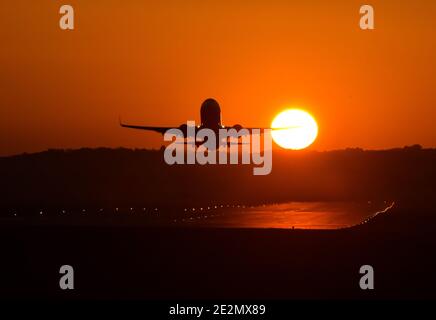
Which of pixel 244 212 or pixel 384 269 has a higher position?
pixel 244 212

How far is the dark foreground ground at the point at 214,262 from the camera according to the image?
3581 centimetres

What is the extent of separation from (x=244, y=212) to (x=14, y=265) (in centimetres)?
5720

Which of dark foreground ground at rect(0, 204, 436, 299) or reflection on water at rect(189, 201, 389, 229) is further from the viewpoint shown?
reflection on water at rect(189, 201, 389, 229)

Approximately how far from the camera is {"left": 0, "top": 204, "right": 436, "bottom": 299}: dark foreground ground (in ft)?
117

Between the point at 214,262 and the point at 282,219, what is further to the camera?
the point at 282,219

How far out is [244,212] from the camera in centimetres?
9838

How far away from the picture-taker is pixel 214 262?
144ft

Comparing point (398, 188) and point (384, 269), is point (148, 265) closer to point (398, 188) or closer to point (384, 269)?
point (384, 269)

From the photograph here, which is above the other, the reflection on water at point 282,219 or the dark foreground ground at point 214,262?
the reflection on water at point 282,219

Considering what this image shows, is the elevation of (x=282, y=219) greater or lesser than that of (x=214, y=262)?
greater

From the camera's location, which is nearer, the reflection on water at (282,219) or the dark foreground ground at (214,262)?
the dark foreground ground at (214,262)

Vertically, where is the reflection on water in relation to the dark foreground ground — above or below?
above
